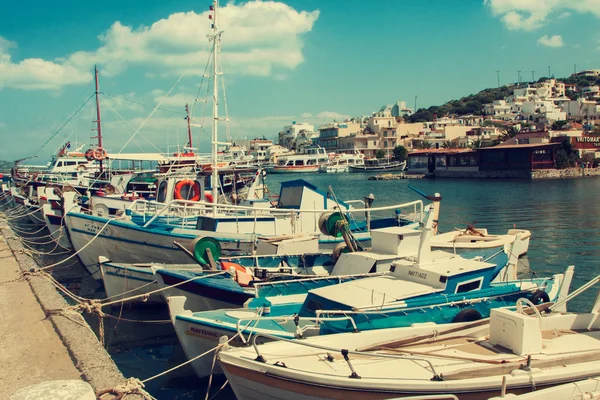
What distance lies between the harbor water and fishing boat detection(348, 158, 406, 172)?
58534 millimetres

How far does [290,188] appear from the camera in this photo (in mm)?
19781

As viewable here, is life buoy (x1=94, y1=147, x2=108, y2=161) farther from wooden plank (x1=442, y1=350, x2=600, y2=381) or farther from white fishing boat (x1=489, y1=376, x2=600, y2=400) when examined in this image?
white fishing boat (x1=489, y1=376, x2=600, y2=400)

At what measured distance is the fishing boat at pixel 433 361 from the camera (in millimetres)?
6891

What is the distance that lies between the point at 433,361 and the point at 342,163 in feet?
390

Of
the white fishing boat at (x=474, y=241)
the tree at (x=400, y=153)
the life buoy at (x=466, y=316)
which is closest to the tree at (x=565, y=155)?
the tree at (x=400, y=153)

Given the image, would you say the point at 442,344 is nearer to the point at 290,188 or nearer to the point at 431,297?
the point at 431,297

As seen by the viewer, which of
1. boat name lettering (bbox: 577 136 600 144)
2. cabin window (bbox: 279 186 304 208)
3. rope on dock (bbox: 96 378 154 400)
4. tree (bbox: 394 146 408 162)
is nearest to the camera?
rope on dock (bbox: 96 378 154 400)

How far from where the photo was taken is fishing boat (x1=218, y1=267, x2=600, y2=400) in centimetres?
689

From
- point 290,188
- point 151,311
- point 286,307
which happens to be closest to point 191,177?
point 290,188

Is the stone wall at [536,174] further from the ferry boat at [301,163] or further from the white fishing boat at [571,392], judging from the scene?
the white fishing boat at [571,392]

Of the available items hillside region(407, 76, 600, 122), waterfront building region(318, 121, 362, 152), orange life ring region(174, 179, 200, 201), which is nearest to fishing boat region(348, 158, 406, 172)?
waterfront building region(318, 121, 362, 152)

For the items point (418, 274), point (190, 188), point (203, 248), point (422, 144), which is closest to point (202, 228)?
point (203, 248)

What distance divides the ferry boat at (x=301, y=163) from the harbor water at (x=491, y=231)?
69273 millimetres

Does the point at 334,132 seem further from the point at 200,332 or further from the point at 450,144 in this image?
the point at 200,332
